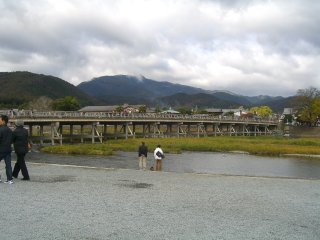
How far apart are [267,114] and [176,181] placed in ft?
520

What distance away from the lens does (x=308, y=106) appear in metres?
101

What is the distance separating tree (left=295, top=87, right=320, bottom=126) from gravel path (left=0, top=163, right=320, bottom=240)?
8749 cm

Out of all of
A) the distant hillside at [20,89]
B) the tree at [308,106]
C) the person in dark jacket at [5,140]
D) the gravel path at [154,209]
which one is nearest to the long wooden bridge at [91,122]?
the tree at [308,106]

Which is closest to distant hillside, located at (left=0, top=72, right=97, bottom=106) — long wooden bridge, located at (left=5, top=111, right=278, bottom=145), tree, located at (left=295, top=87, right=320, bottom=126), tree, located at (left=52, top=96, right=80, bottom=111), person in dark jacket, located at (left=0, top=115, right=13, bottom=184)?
tree, located at (left=52, top=96, right=80, bottom=111)

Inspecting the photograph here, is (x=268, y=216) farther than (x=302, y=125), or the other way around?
(x=302, y=125)

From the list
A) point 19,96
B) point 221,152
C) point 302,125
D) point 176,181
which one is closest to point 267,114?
point 302,125

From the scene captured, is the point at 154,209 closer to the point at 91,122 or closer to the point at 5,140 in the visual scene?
the point at 5,140

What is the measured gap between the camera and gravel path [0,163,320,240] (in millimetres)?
7570

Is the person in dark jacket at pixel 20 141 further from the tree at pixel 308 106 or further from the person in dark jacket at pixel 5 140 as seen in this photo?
→ the tree at pixel 308 106

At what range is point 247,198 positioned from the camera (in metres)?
11.4

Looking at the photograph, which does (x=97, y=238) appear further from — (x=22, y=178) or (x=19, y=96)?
(x=19, y=96)

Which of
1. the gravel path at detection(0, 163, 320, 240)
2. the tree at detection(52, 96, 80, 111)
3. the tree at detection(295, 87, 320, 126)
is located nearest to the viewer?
the gravel path at detection(0, 163, 320, 240)

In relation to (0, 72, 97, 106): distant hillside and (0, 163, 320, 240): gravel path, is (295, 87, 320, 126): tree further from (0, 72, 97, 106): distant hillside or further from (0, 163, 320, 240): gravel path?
(0, 72, 97, 106): distant hillside

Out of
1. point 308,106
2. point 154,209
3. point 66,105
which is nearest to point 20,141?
point 154,209
